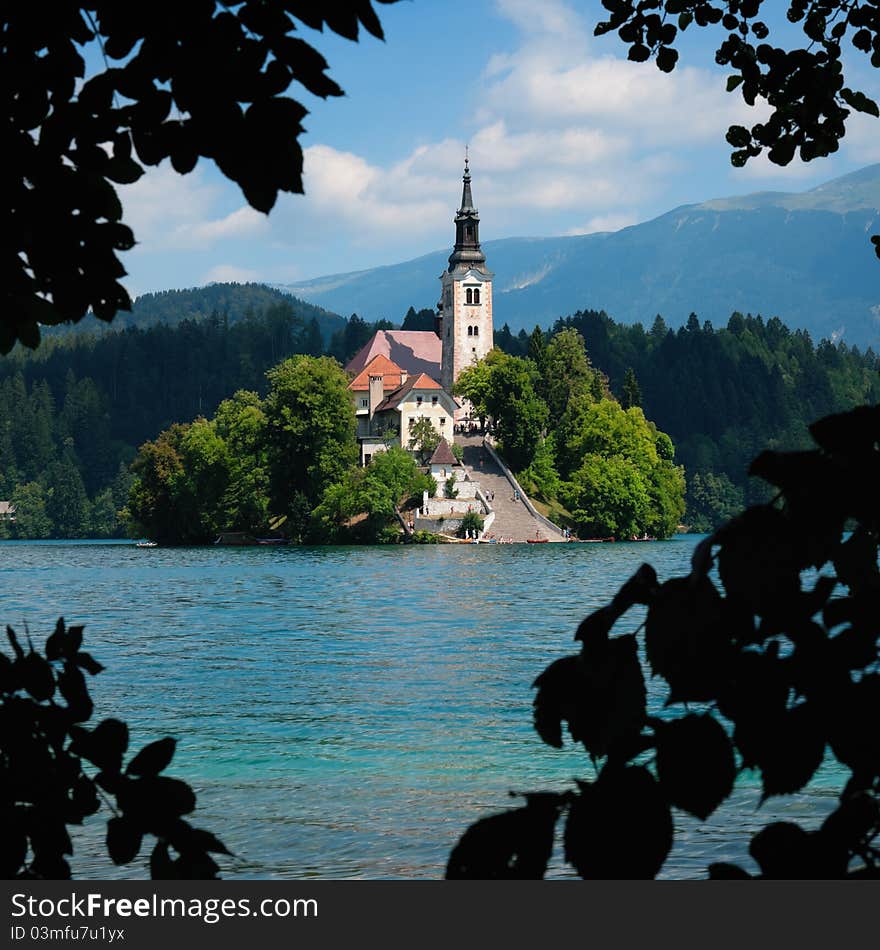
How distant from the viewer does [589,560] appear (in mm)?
65312

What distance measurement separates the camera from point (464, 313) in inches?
4400

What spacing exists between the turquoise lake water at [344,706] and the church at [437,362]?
152 feet

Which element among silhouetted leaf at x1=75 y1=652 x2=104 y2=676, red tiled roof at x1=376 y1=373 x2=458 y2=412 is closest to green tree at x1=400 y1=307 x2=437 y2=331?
red tiled roof at x1=376 y1=373 x2=458 y2=412

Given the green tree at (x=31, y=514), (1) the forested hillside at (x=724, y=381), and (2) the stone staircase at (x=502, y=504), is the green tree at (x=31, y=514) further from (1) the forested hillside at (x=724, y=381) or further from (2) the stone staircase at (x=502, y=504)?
(2) the stone staircase at (x=502, y=504)

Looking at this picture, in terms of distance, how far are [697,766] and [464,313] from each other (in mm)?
110657

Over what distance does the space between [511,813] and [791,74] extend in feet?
13.5

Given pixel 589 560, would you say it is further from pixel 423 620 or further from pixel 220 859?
pixel 220 859

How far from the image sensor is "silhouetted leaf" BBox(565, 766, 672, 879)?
201 centimetres

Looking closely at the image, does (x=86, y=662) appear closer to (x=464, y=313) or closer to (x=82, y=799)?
(x=82, y=799)

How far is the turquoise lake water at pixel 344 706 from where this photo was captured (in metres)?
11.7

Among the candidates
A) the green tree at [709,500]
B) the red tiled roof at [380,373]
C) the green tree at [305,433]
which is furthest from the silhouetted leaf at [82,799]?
the green tree at [709,500]

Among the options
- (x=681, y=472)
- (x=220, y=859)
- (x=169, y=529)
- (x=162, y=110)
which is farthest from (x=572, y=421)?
(x=162, y=110)

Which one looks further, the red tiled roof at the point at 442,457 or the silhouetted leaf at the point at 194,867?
the red tiled roof at the point at 442,457
